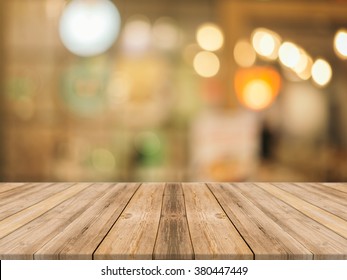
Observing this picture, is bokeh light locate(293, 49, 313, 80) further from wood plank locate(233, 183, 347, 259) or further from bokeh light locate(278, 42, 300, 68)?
wood plank locate(233, 183, 347, 259)

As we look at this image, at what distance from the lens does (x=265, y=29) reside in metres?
4.80

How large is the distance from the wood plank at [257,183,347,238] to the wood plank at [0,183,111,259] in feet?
2.87

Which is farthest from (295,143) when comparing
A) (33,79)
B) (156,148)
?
(33,79)

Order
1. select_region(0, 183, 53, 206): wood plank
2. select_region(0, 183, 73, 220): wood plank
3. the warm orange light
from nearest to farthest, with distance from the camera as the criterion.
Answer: select_region(0, 183, 73, 220): wood plank → select_region(0, 183, 53, 206): wood plank → the warm orange light

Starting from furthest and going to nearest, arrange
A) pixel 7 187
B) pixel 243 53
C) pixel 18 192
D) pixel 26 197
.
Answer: pixel 243 53, pixel 7 187, pixel 18 192, pixel 26 197

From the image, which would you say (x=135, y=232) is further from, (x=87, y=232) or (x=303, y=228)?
(x=303, y=228)

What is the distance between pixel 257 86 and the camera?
483 centimetres

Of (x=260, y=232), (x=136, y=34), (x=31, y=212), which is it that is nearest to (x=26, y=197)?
(x=31, y=212)

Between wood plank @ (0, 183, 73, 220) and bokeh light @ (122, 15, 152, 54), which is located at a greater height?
bokeh light @ (122, 15, 152, 54)

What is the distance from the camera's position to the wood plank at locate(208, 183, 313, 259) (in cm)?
131

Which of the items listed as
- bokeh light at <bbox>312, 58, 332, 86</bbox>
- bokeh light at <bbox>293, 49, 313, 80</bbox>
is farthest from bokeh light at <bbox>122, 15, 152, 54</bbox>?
bokeh light at <bbox>312, 58, 332, 86</bbox>

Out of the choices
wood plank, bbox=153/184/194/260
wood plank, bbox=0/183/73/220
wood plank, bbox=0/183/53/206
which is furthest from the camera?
wood plank, bbox=0/183/53/206

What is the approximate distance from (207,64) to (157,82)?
553 millimetres

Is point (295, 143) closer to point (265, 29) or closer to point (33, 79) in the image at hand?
point (265, 29)
